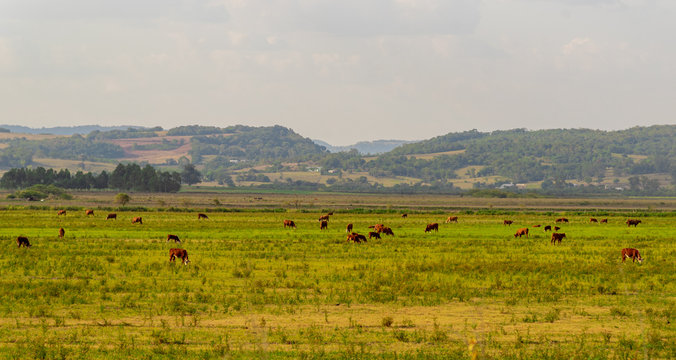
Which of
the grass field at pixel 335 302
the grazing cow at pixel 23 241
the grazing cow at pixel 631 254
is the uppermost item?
the grazing cow at pixel 631 254

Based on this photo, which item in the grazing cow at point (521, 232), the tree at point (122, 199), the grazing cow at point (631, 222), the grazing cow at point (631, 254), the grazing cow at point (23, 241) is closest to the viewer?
the grazing cow at point (631, 254)

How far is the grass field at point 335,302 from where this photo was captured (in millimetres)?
18969

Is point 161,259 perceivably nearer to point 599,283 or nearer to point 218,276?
point 218,276

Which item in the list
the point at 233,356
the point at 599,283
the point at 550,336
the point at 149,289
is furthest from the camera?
the point at 599,283

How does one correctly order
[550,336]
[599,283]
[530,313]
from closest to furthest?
[550,336] < [530,313] < [599,283]

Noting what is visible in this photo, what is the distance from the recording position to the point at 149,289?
2852 cm

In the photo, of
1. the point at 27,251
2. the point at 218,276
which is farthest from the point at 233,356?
the point at 27,251

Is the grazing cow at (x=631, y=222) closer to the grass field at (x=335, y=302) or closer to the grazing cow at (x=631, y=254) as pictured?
the grass field at (x=335, y=302)

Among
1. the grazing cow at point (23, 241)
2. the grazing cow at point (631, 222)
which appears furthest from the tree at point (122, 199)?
the grazing cow at point (23, 241)

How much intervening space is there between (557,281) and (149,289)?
16047 millimetres

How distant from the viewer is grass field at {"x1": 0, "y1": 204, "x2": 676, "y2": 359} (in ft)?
62.2

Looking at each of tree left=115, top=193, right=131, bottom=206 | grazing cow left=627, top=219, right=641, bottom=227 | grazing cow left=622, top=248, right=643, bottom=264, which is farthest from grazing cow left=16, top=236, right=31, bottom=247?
tree left=115, top=193, right=131, bottom=206

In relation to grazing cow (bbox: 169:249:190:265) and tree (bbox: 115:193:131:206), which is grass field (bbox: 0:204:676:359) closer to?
grazing cow (bbox: 169:249:190:265)

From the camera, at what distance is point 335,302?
2625cm
